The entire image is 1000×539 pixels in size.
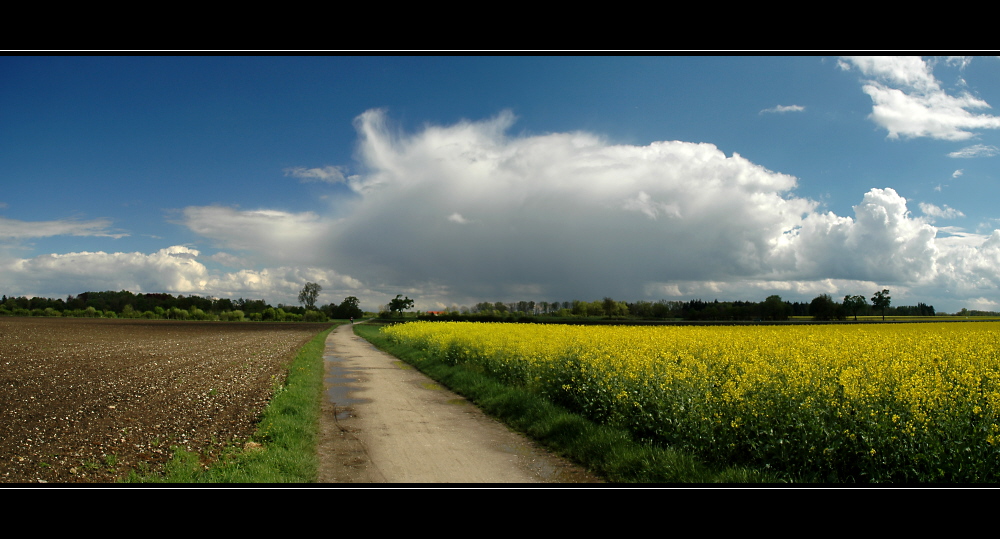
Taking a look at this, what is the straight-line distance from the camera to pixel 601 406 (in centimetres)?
874

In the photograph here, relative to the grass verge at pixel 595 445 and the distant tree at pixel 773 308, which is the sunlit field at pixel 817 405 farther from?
the distant tree at pixel 773 308

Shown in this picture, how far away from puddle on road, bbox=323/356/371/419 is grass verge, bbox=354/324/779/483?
3047 mm

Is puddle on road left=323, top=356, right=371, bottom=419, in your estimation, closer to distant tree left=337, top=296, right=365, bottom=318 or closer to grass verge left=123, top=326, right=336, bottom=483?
grass verge left=123, top=326, right=336, bottom=483

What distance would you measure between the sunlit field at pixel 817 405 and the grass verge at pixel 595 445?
0.37 m

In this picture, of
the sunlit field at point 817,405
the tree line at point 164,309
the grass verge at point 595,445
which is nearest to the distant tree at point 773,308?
the sunlit field at point 817,405

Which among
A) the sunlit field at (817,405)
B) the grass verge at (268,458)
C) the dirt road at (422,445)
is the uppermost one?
the sunlit field at (817,405)

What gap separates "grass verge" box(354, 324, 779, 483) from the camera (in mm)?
5770

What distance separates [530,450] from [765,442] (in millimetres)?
3343

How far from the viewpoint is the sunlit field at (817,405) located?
505 cm

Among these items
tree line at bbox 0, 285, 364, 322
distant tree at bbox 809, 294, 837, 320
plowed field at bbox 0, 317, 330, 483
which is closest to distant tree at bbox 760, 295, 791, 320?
distant tree at bbox 809, 294, 837, 320
